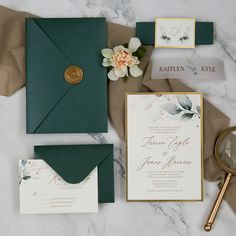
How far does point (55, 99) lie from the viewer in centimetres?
129

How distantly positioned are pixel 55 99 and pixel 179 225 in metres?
0.55

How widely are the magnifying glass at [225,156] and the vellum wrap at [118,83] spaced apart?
27 mm

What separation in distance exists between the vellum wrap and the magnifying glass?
3cm

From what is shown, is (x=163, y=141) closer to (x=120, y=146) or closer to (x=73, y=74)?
(x=120, y=146)

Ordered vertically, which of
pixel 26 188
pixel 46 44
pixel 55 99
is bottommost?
pixel 26 188

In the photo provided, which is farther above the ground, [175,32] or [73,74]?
[175,32]

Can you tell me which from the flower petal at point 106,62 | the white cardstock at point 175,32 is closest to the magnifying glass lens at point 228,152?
the white cardstock at point 175,32

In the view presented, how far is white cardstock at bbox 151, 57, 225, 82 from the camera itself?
1319mm

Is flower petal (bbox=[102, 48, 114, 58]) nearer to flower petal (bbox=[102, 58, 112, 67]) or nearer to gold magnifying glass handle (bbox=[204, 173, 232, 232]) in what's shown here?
flower petal (bbox=[102, 58, 112, 67])

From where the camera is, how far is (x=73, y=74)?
128 cm

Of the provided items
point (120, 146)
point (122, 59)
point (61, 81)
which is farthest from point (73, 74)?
point (120, 146)

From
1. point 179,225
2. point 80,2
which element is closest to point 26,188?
point 179,225

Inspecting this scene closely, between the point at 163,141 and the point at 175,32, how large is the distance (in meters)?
0.34

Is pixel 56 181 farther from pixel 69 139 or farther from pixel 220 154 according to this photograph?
pixel 220 154
